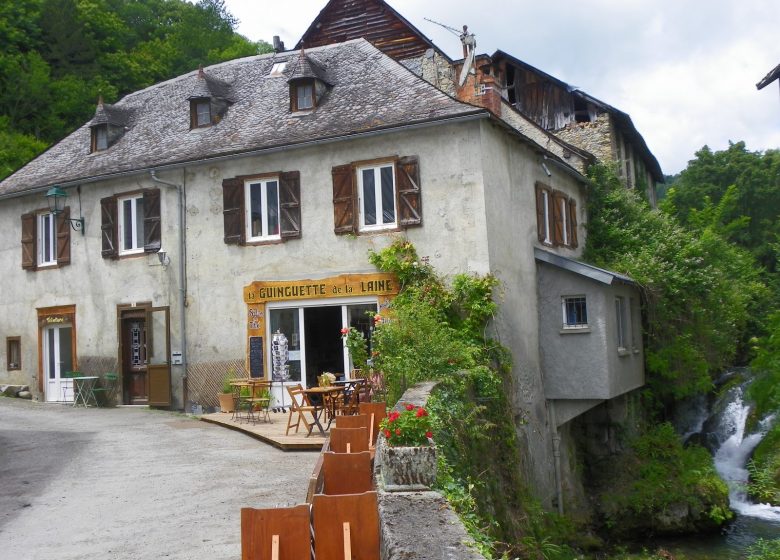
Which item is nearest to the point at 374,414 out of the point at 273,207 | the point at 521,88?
the point at 273,207

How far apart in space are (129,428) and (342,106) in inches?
318

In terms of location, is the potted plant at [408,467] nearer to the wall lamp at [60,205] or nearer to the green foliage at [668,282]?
the green foliage at [668,282]

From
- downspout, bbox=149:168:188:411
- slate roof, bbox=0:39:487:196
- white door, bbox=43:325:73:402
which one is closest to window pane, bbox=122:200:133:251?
slate roof, bbox=0:39:487:196

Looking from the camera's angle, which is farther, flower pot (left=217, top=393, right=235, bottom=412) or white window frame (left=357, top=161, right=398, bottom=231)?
flower pot (left=217, top=393, right=235, bottom=412)

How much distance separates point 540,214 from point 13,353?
14.3 metres

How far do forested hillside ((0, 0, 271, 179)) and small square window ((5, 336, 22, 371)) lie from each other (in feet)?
35.4

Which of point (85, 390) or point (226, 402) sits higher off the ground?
point (85, 390)

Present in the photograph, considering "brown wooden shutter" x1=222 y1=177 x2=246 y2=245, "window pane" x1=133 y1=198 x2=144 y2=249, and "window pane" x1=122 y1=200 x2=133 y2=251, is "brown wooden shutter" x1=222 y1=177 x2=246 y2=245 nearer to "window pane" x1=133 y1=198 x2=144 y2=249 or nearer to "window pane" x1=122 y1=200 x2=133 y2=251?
"window pane" x1=133 y1=198 x2=144 y2=249

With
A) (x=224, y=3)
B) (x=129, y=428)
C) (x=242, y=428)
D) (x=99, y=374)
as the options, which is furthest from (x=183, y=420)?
(x=224, y=3)

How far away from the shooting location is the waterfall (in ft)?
62.1

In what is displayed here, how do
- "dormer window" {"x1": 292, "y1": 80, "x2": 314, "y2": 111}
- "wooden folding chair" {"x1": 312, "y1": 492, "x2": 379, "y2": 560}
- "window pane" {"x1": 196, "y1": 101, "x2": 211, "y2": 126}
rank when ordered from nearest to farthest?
"wooden folding chair" {"x1": 312, "y1": 492, "x2": 379, "y2": 560} < "dormer window" {"x1": 292, "y1": 80, "x2": 314, "y2": 111} < "window pane" {"x1": 196, "y1": 101, "x2": 211, "y2": 126}

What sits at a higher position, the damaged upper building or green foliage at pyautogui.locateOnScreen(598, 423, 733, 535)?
the damaged upper building

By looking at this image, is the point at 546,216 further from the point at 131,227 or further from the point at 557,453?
the point at 131,227

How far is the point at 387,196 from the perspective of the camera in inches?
669
